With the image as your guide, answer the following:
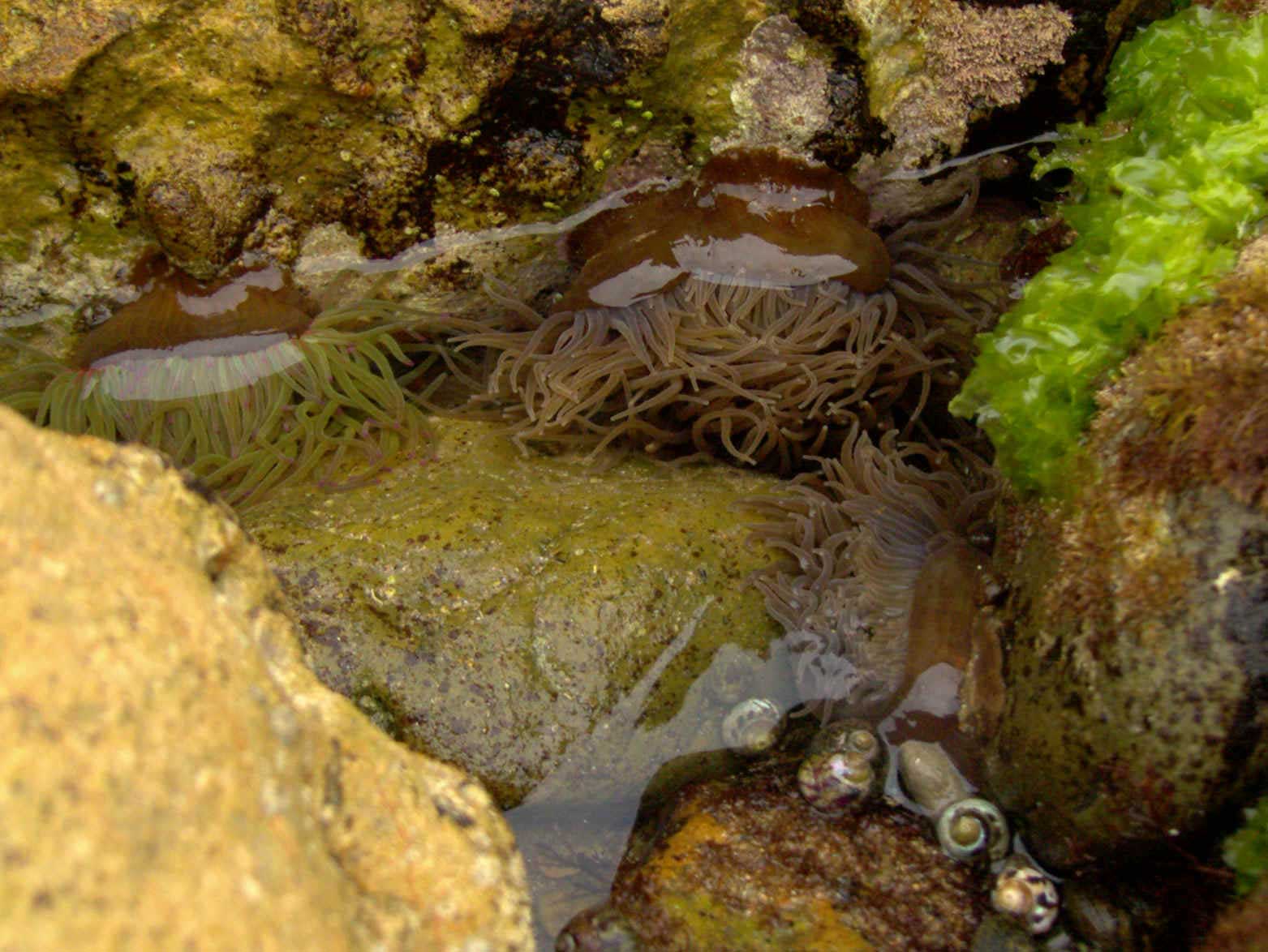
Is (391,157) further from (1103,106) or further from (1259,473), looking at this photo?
(1259,473)

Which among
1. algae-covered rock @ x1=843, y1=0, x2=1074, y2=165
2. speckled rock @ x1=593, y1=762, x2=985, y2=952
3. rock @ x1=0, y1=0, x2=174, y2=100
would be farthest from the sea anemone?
algae-covered rock @ x1=843, y1=0, x2=1074, y2=165

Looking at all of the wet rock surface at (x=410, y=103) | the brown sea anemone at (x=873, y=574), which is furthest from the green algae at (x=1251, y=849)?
the wet rock surface at (x=410, y=103)

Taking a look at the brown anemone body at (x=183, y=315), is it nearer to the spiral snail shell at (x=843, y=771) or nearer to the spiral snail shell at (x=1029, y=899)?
the spiral snail shell at (x=843, y=771)

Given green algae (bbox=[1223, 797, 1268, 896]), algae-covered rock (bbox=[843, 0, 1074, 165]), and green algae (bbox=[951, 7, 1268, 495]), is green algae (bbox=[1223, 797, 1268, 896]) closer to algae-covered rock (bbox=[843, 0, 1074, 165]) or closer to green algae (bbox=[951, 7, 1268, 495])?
green algae (bbox=[951, 7, 1268, 495])

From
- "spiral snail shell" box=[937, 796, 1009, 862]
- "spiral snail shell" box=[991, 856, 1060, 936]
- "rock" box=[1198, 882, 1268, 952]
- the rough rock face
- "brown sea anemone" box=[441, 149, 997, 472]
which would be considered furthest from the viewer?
"brown sea anemone" box=[441, 149, 997, 472]

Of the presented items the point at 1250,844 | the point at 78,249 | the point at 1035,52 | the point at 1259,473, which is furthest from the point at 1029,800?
the point at 78,249
